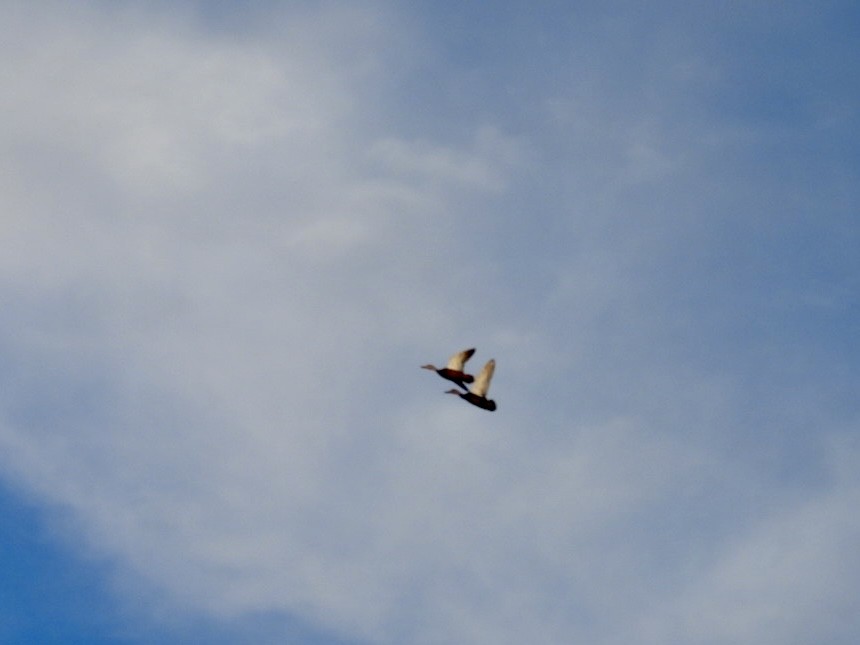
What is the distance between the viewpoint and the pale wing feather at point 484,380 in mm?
98125

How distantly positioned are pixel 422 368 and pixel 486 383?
548 cm

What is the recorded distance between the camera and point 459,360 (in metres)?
100

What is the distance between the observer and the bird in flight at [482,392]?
97.9 metres

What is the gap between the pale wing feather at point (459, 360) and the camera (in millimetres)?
99938

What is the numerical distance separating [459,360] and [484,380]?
3322 mm

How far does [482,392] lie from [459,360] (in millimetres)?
3939

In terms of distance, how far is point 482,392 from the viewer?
98.1 metres

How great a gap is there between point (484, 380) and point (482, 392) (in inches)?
40.2

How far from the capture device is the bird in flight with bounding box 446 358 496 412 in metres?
97.9

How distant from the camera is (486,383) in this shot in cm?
9825

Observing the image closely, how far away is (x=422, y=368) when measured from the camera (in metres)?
99.1

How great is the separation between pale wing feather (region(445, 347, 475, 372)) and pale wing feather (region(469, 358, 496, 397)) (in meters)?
1.98

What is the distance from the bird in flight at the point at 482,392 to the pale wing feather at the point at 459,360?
211 centimetres

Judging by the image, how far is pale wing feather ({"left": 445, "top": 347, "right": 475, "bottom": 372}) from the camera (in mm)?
99938
